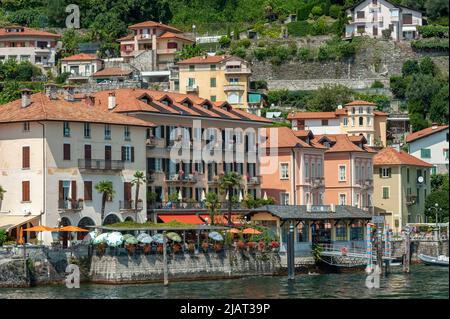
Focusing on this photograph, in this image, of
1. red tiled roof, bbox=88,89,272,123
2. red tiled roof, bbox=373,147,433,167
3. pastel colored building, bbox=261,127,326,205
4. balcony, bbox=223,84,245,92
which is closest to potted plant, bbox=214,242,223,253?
red tiled roof, bbox=88,89,272,123

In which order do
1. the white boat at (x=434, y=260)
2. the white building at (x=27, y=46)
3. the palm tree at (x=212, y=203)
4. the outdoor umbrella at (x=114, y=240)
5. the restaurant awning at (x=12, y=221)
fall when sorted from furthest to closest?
1. the white building at (x=27, y=46)
2. the palm tree at (x=212, y=203)
3. the white boat at (x=434, y=260)
4. the restaurant awning at (x=12, y=221)
5. the outdoor umbrella at (x=114, y=240)

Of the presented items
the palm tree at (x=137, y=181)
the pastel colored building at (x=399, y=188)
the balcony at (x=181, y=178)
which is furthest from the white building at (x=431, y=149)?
the palm tree at (x=137, y=181)

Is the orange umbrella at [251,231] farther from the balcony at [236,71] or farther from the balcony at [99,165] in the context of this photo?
the balcony at [236,71]

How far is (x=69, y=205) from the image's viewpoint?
307 feet

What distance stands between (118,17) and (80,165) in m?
99.3

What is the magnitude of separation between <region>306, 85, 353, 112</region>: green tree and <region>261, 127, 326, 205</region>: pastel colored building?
4326 cm

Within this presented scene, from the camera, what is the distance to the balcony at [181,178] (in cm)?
10531

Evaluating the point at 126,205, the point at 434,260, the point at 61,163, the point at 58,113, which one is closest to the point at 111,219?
the point at 126,205

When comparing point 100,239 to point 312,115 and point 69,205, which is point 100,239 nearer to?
point 69,205

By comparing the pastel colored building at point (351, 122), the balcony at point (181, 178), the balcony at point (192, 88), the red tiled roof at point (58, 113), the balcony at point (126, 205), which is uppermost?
the balcony at point (192, 88)

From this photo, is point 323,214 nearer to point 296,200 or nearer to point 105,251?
point 296,200

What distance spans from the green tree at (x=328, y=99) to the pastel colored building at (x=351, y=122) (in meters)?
9.16

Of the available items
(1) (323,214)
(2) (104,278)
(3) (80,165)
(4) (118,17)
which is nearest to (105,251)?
(2) (104,278)

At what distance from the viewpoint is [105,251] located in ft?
283
